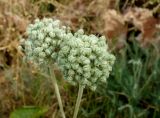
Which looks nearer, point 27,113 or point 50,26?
point 50,26

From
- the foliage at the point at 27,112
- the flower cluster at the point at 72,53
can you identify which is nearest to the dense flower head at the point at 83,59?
the flower cluster at the point at 72,53

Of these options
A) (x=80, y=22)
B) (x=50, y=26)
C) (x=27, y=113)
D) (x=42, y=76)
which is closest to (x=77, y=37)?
(x=50, y=26)

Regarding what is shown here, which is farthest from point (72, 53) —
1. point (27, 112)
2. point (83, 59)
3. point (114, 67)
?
point (114, 67)

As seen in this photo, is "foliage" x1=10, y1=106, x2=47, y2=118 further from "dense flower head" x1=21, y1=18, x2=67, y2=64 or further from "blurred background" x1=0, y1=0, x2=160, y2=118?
"dense flower head" x1=21, y1=18, x2=67, y2=64

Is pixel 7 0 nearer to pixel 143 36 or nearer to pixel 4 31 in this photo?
pixel 4 31

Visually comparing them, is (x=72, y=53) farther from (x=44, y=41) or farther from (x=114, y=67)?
(x=114, y=67)

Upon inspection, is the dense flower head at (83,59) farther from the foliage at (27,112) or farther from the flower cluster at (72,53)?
the foliage at (27,112)

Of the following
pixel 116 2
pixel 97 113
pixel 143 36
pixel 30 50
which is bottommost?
pixel 97 113
